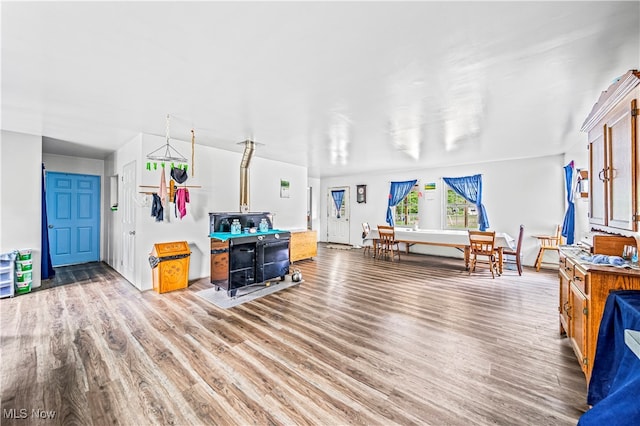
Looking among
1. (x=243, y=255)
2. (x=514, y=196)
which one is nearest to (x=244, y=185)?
(x=243, y=255)

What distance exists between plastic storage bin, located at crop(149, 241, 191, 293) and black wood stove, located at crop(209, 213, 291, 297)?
19.3 inches

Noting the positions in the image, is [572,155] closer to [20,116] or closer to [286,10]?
[286,10]

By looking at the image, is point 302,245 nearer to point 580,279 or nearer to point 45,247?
point 45,247

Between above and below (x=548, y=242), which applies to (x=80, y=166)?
above

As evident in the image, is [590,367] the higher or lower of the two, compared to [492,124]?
lower

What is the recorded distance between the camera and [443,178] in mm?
7246

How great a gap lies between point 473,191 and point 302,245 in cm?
460

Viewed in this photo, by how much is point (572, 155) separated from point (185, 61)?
22.0 feet

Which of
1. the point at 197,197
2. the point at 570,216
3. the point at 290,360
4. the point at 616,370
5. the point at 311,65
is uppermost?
the point at 311,65

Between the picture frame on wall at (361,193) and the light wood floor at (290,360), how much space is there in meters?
5.18

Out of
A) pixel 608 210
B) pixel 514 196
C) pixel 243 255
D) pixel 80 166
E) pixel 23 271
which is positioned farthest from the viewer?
pixel 514 196

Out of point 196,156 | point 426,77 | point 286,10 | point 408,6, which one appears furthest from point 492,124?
point 196,156

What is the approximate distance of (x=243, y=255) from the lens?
4059mm
